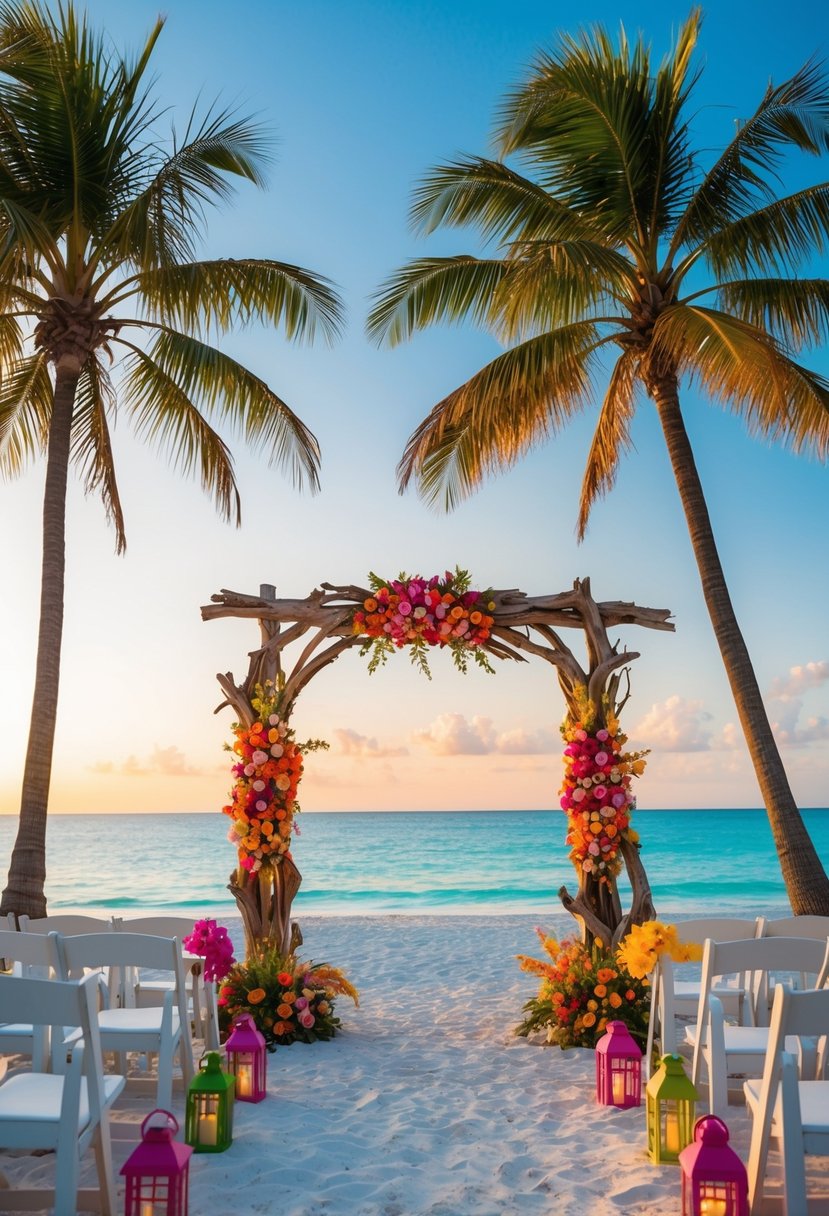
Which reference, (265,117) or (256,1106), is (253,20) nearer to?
(265,117)

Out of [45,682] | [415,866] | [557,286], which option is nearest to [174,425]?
[45,682]

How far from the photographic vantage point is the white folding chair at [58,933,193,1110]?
10.9 feet

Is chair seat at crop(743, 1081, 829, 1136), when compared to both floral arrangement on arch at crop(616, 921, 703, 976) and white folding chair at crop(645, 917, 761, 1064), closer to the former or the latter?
white folding chair at crop(645, 917, 761, 1064)

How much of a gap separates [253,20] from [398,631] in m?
5.19

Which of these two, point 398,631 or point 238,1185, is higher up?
point 398,631

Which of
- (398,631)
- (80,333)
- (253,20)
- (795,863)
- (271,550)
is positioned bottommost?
(795,863)

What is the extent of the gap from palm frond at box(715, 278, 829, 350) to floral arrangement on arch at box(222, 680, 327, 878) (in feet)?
15.6

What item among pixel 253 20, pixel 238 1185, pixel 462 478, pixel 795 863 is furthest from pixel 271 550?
pixel 238 1185

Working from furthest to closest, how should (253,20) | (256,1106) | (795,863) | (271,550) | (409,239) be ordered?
(271,550) < (409,239) < (253,20) < (795,863) < (256,1106)

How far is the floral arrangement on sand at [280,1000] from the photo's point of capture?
5535 millimetres

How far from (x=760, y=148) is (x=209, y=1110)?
7.61m

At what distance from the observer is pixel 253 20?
24.0 ft

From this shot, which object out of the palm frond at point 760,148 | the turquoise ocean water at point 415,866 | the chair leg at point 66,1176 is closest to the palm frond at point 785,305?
the palm frond at point 760,148

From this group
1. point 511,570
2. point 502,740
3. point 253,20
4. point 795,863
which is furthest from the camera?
point 502,740
